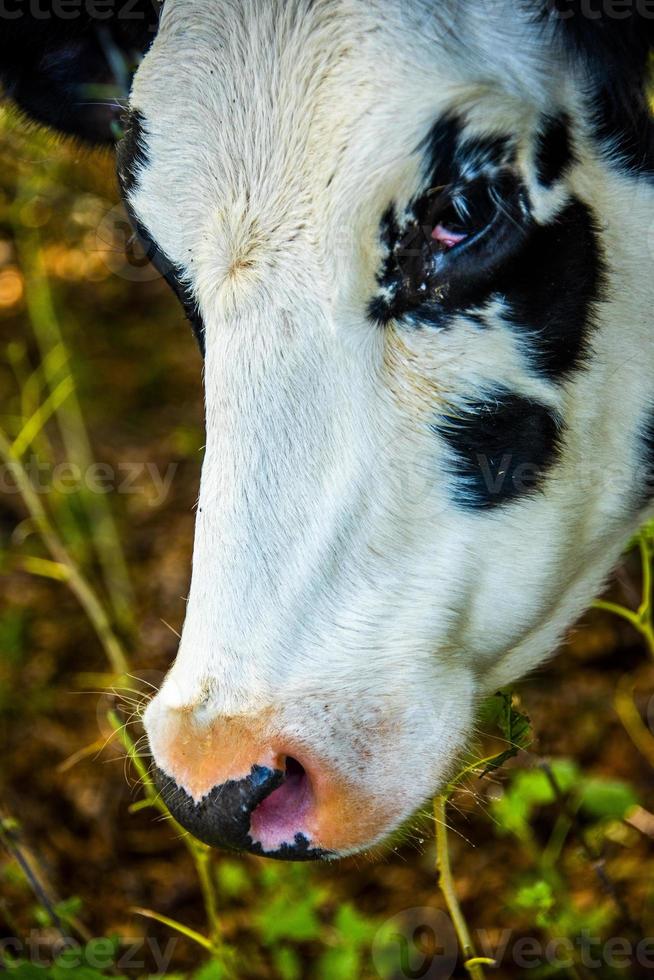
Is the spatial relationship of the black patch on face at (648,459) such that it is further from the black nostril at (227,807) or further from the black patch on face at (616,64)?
the black nostril at (227,807)

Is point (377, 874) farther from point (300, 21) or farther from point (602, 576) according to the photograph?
point (300, 21)

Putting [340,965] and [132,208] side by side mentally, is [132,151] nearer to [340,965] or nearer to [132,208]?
[132,208]

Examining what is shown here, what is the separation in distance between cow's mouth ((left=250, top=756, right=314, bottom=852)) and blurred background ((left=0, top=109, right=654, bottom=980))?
8.6 inches

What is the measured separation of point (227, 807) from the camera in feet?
5.05

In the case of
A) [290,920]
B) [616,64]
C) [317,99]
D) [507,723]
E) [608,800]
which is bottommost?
[290,920]

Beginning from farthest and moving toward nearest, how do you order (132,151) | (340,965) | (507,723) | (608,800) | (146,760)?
(146,760)
(608,800)
(340,965)
(132,151)
(507,723)

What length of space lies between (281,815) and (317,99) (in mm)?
1055

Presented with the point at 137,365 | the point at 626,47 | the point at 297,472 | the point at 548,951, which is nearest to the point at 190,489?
the point at 137,365

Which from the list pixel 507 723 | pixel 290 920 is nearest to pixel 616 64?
pixel 507 723

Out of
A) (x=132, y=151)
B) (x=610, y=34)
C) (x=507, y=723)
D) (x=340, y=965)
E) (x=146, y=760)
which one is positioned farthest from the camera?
(x=146, y=760)

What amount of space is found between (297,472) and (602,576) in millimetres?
670

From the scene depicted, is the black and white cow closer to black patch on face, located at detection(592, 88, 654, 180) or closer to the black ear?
black patch on face, located at detection(592, 88, 654, 180)

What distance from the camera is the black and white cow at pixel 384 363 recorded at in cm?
152

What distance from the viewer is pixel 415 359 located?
5.24 ft
